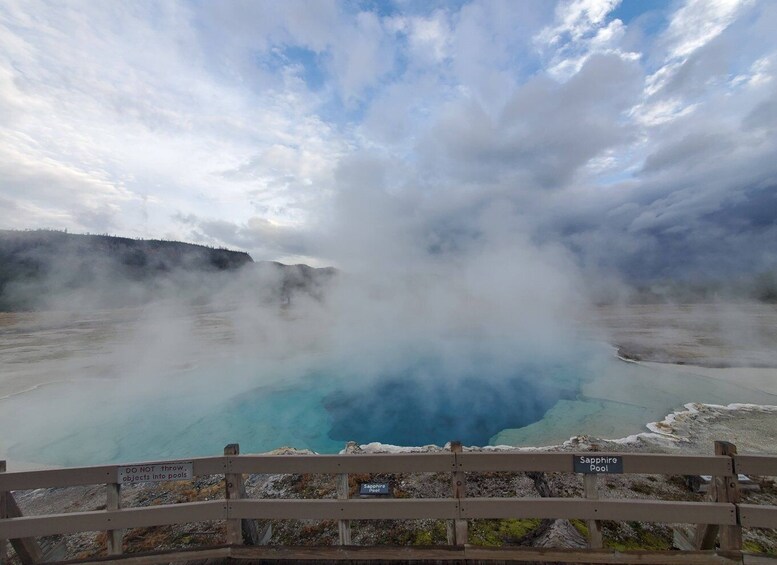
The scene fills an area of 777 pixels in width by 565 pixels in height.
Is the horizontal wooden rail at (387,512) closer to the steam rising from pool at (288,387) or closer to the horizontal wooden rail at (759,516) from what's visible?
the horizontal wooden rail at (759,516)

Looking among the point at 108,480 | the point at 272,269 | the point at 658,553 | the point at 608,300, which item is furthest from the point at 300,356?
the point at 608,300

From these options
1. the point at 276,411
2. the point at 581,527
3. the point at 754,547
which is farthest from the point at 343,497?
the point at 276,411

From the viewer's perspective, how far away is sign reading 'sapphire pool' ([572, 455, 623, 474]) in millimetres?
2674

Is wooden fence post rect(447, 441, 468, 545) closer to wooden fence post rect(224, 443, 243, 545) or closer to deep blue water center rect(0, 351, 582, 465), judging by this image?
wooden fence post rect(224, 443, 243, 545)

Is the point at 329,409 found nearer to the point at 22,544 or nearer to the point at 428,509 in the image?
the point at 22,544

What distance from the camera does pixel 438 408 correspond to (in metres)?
11.3

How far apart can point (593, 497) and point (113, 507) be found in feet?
12.5

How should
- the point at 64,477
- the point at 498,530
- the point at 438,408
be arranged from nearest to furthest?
the point at 64,477 → the point at 498,530 → the point at 438,408

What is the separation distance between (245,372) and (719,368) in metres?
18.9

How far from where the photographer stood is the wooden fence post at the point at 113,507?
9.00 ft

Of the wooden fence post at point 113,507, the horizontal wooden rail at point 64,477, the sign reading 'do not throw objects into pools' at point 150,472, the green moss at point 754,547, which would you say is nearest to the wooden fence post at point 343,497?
the horizontal wooden rail at point 64,477

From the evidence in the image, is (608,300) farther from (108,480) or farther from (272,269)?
(108,480)

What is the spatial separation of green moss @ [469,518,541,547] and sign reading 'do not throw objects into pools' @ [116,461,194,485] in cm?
283

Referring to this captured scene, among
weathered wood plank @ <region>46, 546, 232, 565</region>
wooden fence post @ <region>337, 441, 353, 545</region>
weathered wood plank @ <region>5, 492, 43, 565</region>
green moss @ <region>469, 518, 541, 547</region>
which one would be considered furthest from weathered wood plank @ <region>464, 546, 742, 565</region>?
weathered wood plank @ <region>5, 492, 43, 565</region>
